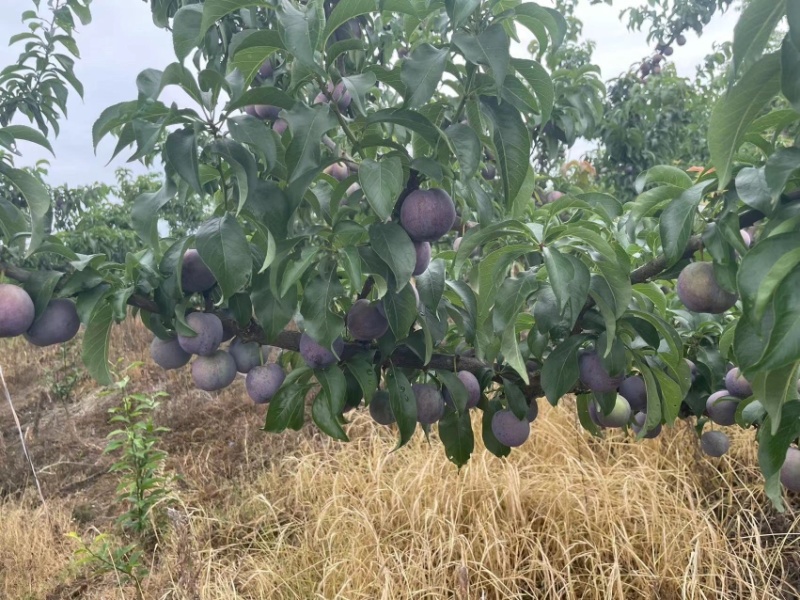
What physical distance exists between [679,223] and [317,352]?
0.54m

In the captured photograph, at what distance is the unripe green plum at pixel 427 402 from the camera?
43.0 inches

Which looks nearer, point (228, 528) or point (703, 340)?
point (703, 340)

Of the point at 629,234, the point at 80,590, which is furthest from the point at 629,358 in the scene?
Answer: the point at 80,590

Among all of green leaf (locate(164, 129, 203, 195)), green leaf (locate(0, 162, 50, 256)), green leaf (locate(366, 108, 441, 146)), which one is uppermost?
green leaf (locate(366, 108, 441, 146))

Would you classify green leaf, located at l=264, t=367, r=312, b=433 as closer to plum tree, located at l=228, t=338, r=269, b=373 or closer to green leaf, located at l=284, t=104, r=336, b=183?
plum tree, located at l=228, t=338, r=269, b=373

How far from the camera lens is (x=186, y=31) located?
2.52 ft

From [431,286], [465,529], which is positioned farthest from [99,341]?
[465,529]

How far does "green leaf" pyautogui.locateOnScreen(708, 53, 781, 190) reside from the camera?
23.7 inches

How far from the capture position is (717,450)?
1.52 meters

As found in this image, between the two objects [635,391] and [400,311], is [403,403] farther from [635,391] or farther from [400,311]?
[635,391]

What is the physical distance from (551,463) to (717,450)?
1793 mm

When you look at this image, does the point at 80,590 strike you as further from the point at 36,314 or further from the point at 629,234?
the point at 629,234

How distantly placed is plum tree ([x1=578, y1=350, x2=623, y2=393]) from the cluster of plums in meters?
0.80

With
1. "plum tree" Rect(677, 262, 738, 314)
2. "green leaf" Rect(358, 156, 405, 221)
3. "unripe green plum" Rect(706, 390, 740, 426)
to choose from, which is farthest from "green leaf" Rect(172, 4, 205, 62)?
"unripe green plum" Rect(706, 390, 740, 426)
